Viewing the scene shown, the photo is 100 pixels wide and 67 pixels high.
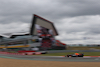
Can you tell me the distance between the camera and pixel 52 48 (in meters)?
51.2

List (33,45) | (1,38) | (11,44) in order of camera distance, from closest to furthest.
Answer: (33,45)
(11,44)
(1,38)

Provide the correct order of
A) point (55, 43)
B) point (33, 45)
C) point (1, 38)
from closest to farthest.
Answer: point (33, 45), point (55, 43), point (1, 38)

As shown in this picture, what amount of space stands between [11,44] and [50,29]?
776 inches

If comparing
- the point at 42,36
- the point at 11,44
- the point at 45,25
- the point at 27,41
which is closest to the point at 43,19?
the point at 45,25

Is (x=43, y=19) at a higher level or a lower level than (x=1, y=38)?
higher

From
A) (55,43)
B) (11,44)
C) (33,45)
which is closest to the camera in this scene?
(33,45)

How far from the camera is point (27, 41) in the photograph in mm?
50719

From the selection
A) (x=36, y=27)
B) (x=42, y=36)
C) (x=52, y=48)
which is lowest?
(x=52, y=48)

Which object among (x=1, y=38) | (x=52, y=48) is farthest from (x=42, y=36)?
(x=1, y=38)

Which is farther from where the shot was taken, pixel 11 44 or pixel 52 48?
pixel 11 44

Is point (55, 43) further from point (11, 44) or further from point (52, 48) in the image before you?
point (11, 44)

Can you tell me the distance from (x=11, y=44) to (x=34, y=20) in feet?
57.7

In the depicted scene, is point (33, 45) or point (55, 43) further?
point (55, 43)

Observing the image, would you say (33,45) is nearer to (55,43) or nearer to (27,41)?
(27,41)
